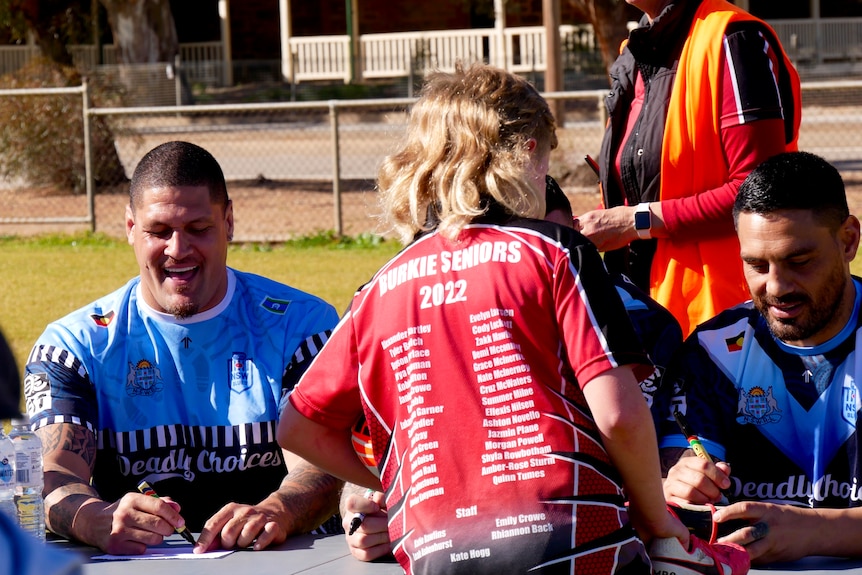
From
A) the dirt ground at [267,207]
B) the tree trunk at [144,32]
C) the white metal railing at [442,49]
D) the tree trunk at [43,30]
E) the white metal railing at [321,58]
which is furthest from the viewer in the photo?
the white metal railing at [321,58]

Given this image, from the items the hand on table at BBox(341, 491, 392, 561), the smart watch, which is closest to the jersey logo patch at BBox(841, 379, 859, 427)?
the smart watch

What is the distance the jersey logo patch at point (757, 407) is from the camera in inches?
115

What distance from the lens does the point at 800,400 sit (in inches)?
114

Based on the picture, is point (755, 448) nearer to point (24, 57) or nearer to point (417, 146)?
point (417, 146)

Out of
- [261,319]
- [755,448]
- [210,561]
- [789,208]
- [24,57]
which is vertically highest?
[24,57]

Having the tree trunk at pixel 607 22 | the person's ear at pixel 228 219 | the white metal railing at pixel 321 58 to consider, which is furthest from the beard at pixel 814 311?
the white metal railing at pixel 321 58

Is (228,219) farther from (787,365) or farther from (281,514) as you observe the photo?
(787,365)

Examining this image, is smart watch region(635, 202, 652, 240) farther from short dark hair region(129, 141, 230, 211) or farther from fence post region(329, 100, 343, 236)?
fence post region(329, 100, 343, 236)

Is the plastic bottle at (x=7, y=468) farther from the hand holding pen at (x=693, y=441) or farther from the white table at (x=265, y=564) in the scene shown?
the hand holding pen at (x=693, y=441)

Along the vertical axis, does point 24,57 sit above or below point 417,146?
above

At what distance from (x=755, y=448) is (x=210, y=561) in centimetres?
134

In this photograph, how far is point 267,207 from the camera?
15758mm

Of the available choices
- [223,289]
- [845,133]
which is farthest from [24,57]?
[223,289]

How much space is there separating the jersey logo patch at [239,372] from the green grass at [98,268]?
178 inches
